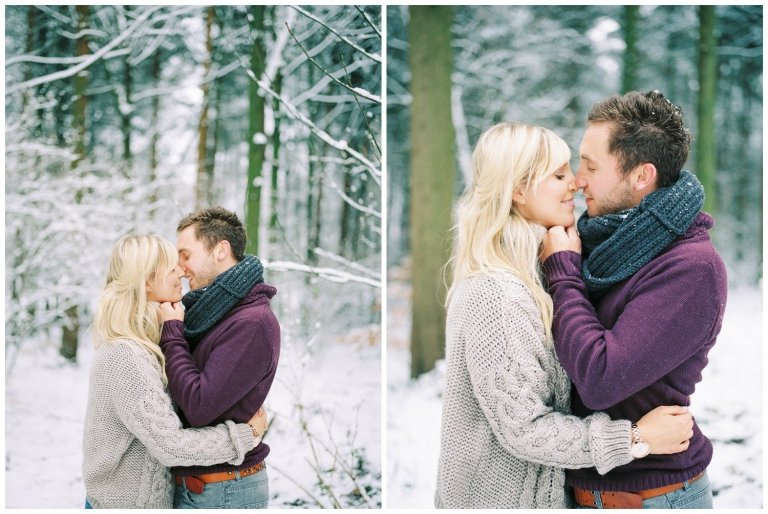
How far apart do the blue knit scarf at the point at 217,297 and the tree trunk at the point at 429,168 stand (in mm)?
1989

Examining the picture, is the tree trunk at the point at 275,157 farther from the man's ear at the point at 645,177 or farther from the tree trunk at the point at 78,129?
the man's ear at the point at 645,177

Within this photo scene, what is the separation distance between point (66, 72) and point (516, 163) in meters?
2.86

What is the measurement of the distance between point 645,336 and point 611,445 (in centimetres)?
30

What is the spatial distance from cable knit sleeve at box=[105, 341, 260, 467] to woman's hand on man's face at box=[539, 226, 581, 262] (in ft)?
3.66

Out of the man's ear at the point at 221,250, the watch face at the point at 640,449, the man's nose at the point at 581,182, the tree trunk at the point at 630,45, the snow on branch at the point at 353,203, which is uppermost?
the tree trunk at the point at 630,45

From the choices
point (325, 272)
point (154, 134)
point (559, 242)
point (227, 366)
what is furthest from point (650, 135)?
point (154, 134)

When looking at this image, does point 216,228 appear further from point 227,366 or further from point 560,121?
point 560,121

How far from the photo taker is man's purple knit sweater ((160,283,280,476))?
1.99 m

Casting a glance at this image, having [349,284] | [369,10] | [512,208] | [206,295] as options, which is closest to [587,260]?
[512,208]

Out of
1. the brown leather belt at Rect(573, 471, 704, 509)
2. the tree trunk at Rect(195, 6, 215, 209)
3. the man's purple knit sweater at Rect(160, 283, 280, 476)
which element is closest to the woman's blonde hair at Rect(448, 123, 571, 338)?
the brown leather belt at Rect(573, 471, 704, 509)

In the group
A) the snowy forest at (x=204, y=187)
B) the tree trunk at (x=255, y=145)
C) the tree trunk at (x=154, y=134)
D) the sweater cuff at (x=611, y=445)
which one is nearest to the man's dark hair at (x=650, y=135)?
the sweater cuff at (x=611, y=445)

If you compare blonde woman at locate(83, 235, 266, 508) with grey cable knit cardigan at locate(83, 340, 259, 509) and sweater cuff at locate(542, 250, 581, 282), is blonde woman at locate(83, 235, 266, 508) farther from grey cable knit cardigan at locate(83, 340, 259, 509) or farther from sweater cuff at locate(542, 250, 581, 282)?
sweater cuff at locate(542, 250, 581, 282)

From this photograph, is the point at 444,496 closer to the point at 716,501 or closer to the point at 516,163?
the point at 516,163

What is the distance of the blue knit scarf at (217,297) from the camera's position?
213 cm
